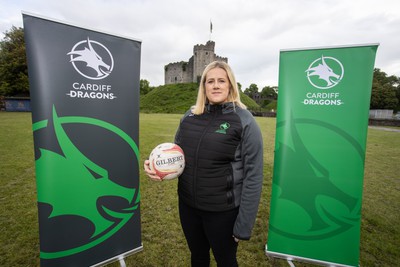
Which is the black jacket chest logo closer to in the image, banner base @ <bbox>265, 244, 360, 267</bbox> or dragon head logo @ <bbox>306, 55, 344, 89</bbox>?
dragon head logo @ <bbox>306, 55, 344, 89</bbox>

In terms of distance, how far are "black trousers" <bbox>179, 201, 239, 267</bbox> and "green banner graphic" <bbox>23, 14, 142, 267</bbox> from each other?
41.4 inches

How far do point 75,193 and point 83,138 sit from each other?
2.15 ft

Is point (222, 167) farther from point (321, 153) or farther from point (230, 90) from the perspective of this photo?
point (321, 153)

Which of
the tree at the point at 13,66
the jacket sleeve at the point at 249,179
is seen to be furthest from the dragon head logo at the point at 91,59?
the tree at the point at 13,66

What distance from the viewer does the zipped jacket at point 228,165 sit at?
1.90m

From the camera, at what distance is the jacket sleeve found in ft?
6.21

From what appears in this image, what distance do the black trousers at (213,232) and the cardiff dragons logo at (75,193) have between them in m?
1.05

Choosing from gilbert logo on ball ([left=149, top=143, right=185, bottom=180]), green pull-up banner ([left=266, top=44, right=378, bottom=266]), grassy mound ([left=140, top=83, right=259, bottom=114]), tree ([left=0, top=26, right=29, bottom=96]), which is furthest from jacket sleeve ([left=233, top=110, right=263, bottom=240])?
grassy mound ([left=140, top=83, right=259, bottom=114])

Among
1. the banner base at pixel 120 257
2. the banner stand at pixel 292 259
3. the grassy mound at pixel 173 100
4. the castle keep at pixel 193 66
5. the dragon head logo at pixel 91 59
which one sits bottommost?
the banner stand at pixel 292 259

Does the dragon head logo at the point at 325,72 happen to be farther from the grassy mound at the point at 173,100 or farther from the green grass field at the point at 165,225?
the grassy mound at the point at 173,100

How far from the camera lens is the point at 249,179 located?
6.31 ft

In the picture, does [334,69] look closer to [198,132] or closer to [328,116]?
[328,116]

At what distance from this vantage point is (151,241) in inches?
136

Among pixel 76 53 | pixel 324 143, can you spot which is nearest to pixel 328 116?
pixel 324 143
